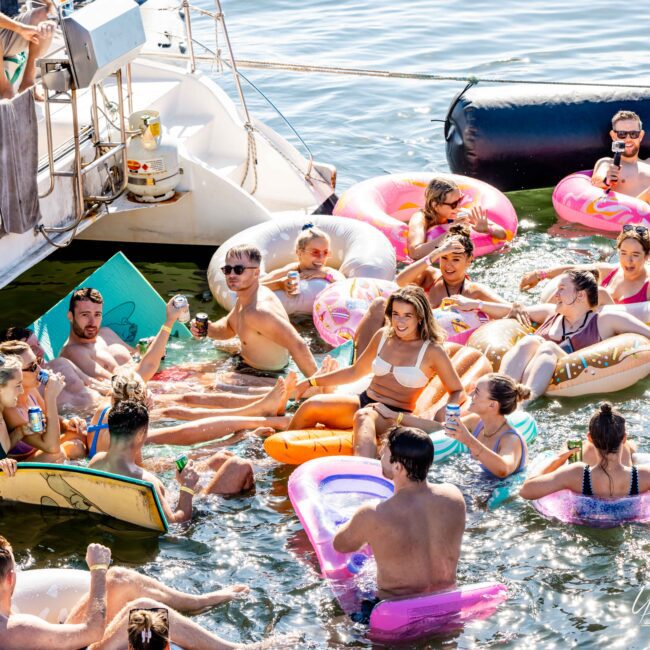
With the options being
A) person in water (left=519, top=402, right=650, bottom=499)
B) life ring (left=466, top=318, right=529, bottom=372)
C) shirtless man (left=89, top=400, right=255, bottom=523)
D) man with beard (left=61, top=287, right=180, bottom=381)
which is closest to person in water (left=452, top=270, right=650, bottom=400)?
life ring (left=466, top=318, right=529, bottom=372)

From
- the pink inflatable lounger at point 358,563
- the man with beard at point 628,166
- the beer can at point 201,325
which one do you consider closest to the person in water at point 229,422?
the beer can at point 201,325

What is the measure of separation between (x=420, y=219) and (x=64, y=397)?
376cm

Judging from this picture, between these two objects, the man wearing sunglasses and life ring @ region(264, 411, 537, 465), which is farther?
the man wearing sunglasses

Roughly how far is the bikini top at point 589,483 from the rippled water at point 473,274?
0.68ft

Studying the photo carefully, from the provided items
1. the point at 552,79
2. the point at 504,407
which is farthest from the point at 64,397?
the point at 552,79

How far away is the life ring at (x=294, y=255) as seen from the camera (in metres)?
8.86

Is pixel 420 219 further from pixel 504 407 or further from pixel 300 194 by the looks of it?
pixel 504 407

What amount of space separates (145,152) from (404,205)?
8.83 ft

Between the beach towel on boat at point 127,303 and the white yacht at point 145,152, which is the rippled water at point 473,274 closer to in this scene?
the white yacht at point 145,152

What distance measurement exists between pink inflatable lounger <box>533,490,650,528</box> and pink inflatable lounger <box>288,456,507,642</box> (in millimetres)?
870

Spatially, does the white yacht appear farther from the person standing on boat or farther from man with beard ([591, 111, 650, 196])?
man with beard ([591, 111, 650, 196])

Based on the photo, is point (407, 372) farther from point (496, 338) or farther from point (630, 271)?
point (630, 271)

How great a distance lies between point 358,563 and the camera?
5.48 meters

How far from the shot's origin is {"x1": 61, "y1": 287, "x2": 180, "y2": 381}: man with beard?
7.47m
